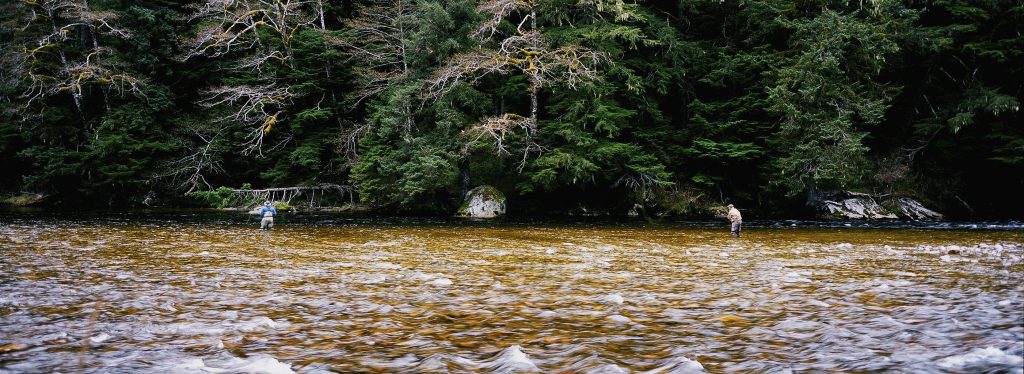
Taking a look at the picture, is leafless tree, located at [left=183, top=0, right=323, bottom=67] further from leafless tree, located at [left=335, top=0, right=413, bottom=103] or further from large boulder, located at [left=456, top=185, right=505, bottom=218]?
large boulder, located at [left=456, top=185, right=505, bottom=218]

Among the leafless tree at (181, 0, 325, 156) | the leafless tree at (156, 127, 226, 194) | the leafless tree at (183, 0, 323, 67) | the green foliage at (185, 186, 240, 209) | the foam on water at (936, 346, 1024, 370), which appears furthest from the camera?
the leafless tree at (156, 127, 226, 194)

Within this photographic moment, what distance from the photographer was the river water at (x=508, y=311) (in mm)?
4055

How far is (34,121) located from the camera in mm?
35406

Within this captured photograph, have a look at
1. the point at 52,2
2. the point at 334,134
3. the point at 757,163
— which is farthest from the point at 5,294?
the point at 52,2

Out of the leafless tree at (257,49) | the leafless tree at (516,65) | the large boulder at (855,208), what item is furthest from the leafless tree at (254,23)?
the large boulder at (855,208)

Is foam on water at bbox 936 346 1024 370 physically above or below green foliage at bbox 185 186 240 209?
below

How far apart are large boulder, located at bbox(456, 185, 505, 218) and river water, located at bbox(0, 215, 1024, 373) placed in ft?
53.8

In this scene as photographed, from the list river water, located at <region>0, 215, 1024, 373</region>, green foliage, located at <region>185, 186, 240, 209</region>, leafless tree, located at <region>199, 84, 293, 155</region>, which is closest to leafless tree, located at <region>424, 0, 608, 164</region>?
leafless tree, located at <region>199, 84, 293, 155</region>

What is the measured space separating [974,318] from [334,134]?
109 feet

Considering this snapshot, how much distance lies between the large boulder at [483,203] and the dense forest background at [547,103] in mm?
1293

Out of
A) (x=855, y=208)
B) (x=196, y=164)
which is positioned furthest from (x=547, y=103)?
(x=196, y=164)

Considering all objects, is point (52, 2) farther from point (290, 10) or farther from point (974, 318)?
point (974, 318)

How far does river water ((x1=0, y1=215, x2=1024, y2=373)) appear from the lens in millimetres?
4055

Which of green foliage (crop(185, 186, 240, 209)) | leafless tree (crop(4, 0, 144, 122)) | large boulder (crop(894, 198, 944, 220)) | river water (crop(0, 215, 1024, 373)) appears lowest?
river water (crop(0, 215, 1024, 373))
